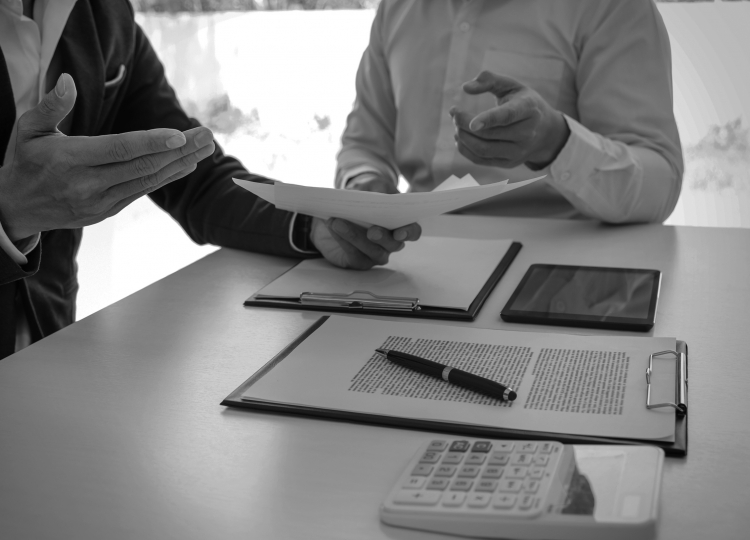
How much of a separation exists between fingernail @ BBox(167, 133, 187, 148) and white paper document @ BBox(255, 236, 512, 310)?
27cm

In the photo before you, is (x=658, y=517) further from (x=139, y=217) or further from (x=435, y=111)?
(x=139, y=217)

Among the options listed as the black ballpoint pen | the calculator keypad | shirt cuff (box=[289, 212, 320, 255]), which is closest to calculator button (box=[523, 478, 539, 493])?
the calculator keypad

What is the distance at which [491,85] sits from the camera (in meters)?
1.16

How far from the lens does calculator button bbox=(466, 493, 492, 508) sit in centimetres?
45

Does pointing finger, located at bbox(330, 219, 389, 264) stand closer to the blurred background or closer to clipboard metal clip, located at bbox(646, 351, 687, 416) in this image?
clipboard metal clip, located at bbox(646, 351, 687, 416)

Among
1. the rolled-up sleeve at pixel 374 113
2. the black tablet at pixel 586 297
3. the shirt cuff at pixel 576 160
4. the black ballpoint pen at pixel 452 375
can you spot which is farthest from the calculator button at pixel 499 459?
the rolled-up sleeve at pixel 374 113

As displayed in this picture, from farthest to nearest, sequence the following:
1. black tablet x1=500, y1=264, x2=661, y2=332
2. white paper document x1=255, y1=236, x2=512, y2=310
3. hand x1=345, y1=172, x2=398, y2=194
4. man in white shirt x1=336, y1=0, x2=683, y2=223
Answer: hand x1=345, y1=172, x2=398, y2=194 < man in white shirt x1=336, y1=0, x2=683, y2=223 < white paper document x1=255, y1=236, x2=512, y2=310 < black tablet x1=500, y1=264, x2=661, y2=332

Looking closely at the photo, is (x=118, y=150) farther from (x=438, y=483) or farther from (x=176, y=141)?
(x=438, y=483)

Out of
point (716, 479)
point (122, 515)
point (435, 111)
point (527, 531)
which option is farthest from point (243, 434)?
point (435, 111)

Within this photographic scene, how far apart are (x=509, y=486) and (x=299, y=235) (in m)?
0.71

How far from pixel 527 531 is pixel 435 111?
1.25 metres

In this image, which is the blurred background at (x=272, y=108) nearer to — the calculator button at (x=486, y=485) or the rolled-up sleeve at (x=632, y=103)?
the rolled-up sleeve at (x=632, y=103)

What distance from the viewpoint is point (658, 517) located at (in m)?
0.45

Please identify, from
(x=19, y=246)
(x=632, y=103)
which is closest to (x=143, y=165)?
(x=19, y=246)
